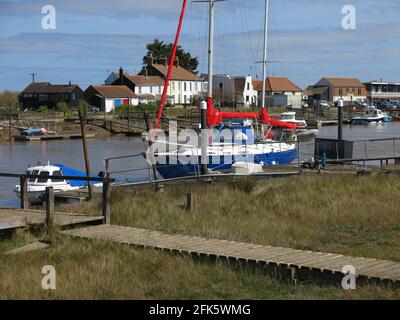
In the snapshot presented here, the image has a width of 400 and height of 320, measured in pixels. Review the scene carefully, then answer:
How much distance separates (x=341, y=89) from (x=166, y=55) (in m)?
48.2

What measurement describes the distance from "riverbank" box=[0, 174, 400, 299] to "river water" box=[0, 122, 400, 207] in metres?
14.4

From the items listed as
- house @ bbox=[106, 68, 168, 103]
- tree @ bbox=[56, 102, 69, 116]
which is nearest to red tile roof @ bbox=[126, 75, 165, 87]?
house @ bbox=[106, 68, 168, 103]

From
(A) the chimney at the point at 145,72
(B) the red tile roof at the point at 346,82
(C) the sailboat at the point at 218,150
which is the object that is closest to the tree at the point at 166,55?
(A) the chimney at the point at 145,72

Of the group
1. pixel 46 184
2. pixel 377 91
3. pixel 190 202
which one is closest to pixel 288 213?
pixel 190 202

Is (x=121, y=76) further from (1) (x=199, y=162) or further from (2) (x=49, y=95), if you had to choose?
(1) (x=199, y=162)

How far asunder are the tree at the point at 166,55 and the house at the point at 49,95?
27400 mm

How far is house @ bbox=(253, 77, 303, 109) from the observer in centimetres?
14438

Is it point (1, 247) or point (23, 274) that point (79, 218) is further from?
point (23, 274)

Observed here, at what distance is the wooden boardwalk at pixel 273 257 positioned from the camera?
32.3ft

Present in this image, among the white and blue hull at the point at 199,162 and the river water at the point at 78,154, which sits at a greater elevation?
the white and blue hull at the point at 199,162

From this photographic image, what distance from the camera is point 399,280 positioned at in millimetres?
9234

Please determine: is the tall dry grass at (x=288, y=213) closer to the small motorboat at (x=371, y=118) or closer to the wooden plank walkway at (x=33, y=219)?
the wooden plank walkway at (x=33, y=219)

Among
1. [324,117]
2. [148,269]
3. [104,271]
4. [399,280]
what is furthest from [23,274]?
[324,117]
